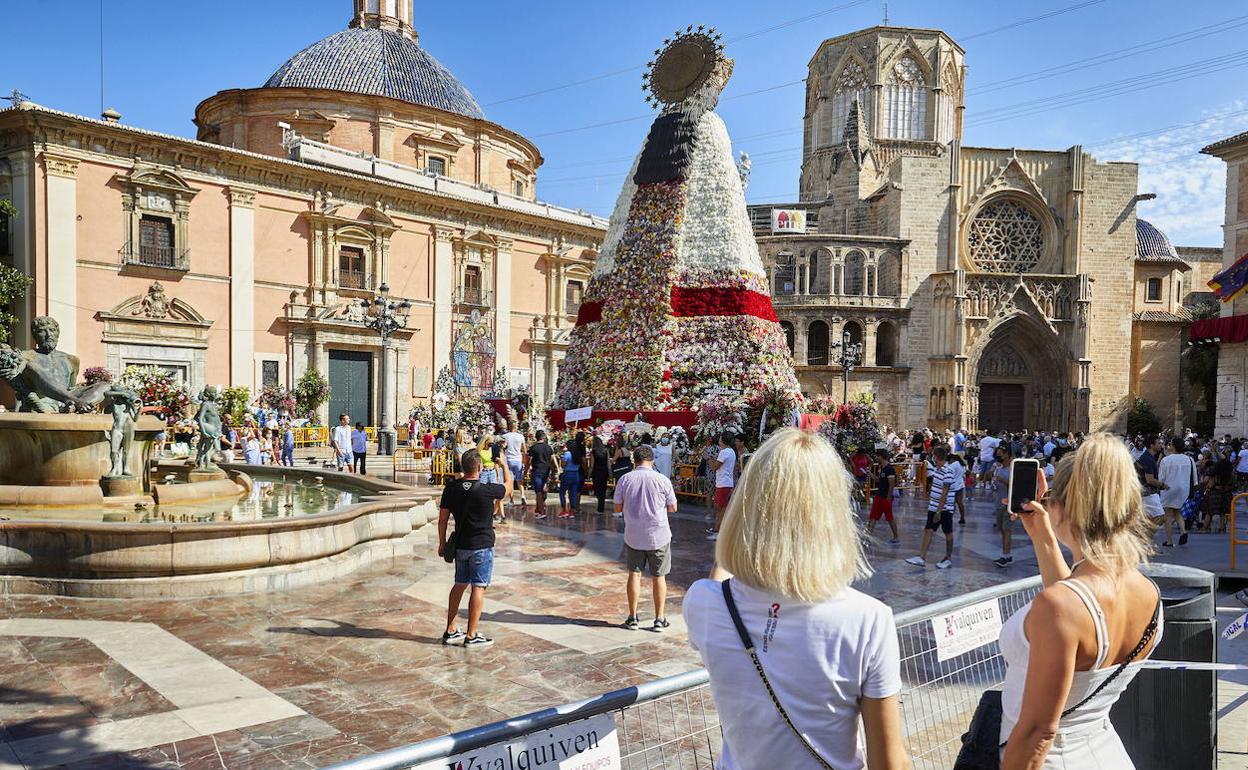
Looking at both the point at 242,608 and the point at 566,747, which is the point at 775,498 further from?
the point at 242,608

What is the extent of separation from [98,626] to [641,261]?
13890mm

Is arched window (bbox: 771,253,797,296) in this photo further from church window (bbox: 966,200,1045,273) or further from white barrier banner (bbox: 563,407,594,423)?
white barrier banner (bbox: 563,407,594,423)

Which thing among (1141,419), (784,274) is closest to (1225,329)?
(1141,419)

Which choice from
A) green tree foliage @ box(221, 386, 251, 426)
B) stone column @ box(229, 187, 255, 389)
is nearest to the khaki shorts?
green tree foliage @ box(221, 386, 251, 426)

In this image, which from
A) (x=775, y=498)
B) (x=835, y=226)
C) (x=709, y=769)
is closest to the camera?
(x=775, y=498)

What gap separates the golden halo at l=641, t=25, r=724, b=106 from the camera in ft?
61.6

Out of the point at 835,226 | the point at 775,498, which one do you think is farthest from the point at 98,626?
the point at 835,226

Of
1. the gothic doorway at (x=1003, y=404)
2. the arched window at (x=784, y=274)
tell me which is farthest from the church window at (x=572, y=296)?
the gothic doorway at (x=1003, y=404)

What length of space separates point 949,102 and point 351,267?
35.2m

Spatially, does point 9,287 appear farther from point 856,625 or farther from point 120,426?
point 856,625

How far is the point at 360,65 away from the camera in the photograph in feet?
112

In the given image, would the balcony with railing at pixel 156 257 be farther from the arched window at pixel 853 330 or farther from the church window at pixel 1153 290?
the church window at pixel 1153 290

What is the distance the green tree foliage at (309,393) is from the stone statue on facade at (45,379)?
17890 millimetres

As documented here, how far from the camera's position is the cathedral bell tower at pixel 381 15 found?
38406 mm
